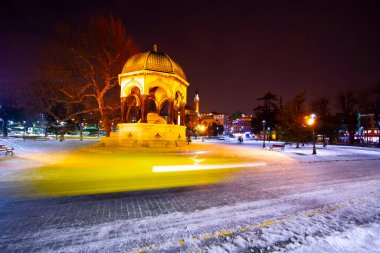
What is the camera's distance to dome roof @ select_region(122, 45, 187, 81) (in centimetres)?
2247

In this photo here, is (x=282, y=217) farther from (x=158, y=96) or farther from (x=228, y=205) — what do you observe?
(x=158, y=96)

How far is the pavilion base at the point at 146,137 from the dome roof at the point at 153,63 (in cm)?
575

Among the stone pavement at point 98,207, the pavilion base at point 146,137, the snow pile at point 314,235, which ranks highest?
the pavilion base at point 146,137

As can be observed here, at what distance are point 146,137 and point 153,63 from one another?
756 cm

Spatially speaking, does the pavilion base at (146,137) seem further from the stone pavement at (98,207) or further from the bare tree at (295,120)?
the bare tree at (295,120)

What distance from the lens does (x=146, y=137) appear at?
829 inches

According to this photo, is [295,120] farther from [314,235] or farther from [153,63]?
[314,235]

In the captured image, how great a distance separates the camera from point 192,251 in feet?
11.9

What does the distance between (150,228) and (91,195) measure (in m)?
3.09

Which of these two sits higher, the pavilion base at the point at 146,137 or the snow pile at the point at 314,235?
the pavilion base at the point at 146,137

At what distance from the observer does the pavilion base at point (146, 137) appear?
20.3 metres

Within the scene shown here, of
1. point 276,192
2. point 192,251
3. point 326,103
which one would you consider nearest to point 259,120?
point 326,103

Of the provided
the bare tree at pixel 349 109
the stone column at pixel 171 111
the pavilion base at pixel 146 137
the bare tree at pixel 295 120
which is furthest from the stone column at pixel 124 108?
the bare tree at pixel 349 109

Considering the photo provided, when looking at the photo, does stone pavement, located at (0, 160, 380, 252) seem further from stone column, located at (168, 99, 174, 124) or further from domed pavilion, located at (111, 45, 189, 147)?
stone column, located at (168, 99, 174, 124)
